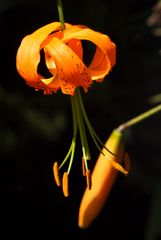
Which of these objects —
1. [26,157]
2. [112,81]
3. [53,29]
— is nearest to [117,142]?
[53,29]

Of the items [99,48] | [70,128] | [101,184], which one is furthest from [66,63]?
[70,128]

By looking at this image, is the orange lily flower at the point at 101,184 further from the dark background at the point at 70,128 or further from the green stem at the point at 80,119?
the dark background at the point at 70,128

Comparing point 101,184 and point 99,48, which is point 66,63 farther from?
point 101,184

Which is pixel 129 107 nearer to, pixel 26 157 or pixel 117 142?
pixel 26 157

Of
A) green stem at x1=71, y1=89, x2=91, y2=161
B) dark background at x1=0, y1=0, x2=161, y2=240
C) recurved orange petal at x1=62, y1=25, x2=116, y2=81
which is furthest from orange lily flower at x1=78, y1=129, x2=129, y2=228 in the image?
dark background at x1=0, y1=0, x2=161, y2=240

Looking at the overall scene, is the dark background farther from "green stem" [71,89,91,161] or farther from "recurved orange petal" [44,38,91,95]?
"recurved orange petal" [44,38,91,95]
